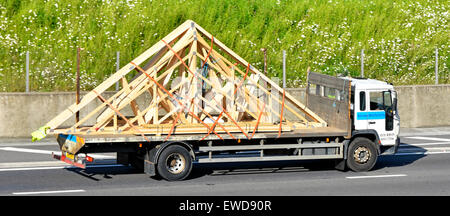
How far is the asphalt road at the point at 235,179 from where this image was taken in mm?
14516

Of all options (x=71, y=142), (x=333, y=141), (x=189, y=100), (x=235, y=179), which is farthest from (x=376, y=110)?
(x=71, y=142)

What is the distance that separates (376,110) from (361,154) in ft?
3.58

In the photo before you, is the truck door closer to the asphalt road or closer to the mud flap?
the asphalt road

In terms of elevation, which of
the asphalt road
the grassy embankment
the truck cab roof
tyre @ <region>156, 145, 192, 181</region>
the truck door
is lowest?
the asphalt road

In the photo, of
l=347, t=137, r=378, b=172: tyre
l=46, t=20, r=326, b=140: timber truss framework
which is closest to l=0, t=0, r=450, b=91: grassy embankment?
l=46, t=20, r=326, b=140: timber truss framework

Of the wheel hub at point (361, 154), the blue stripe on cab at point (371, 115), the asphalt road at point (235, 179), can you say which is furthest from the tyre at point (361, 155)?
the blue stripe on cab at point (371, 115)

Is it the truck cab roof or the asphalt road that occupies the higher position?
the truck cab roof

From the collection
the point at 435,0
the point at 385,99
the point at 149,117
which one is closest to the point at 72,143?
the point at 149,117

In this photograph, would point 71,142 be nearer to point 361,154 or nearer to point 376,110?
point 361,154

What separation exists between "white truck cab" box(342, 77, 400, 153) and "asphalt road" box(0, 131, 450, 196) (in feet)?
3.17

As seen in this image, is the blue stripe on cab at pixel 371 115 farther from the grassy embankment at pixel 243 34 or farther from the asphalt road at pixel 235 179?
the grassy embankment at pixel 243 34

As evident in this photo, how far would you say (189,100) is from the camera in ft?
54.0

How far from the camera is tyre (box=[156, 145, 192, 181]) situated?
603 inches

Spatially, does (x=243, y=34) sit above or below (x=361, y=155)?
above
